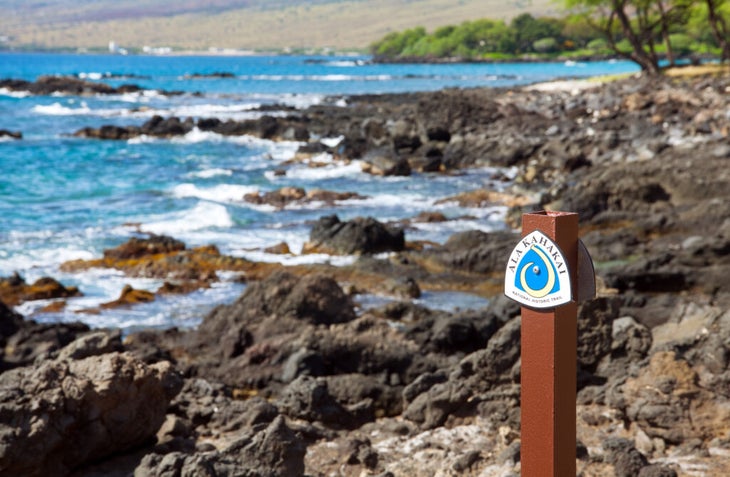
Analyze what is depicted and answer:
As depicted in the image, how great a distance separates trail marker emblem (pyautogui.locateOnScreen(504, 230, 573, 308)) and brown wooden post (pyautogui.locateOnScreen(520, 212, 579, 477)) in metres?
0.03

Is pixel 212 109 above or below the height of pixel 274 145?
below

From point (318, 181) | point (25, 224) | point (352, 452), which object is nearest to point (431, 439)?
point (352, 452)

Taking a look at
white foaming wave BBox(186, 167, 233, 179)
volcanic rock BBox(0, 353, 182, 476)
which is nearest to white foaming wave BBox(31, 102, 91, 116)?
white foaming wave BBox(186, 167, 233, 179)

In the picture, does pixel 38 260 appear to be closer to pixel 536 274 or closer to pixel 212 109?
pixel 536 274

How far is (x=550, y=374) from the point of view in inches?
151

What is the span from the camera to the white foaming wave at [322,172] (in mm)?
27984

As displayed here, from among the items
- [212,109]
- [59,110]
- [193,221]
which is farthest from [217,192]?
[59,110]

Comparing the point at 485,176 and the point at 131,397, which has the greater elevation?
the point at 131,397

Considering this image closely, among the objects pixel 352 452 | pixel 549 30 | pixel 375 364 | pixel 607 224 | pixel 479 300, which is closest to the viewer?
pixel 352 452

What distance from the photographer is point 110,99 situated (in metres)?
70.6

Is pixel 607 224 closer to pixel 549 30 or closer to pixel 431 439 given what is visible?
pixel 431 439

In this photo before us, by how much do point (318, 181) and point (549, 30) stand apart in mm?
119226

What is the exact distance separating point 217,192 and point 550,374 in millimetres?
21834

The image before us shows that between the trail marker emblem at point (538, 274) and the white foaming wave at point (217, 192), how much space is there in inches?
791
